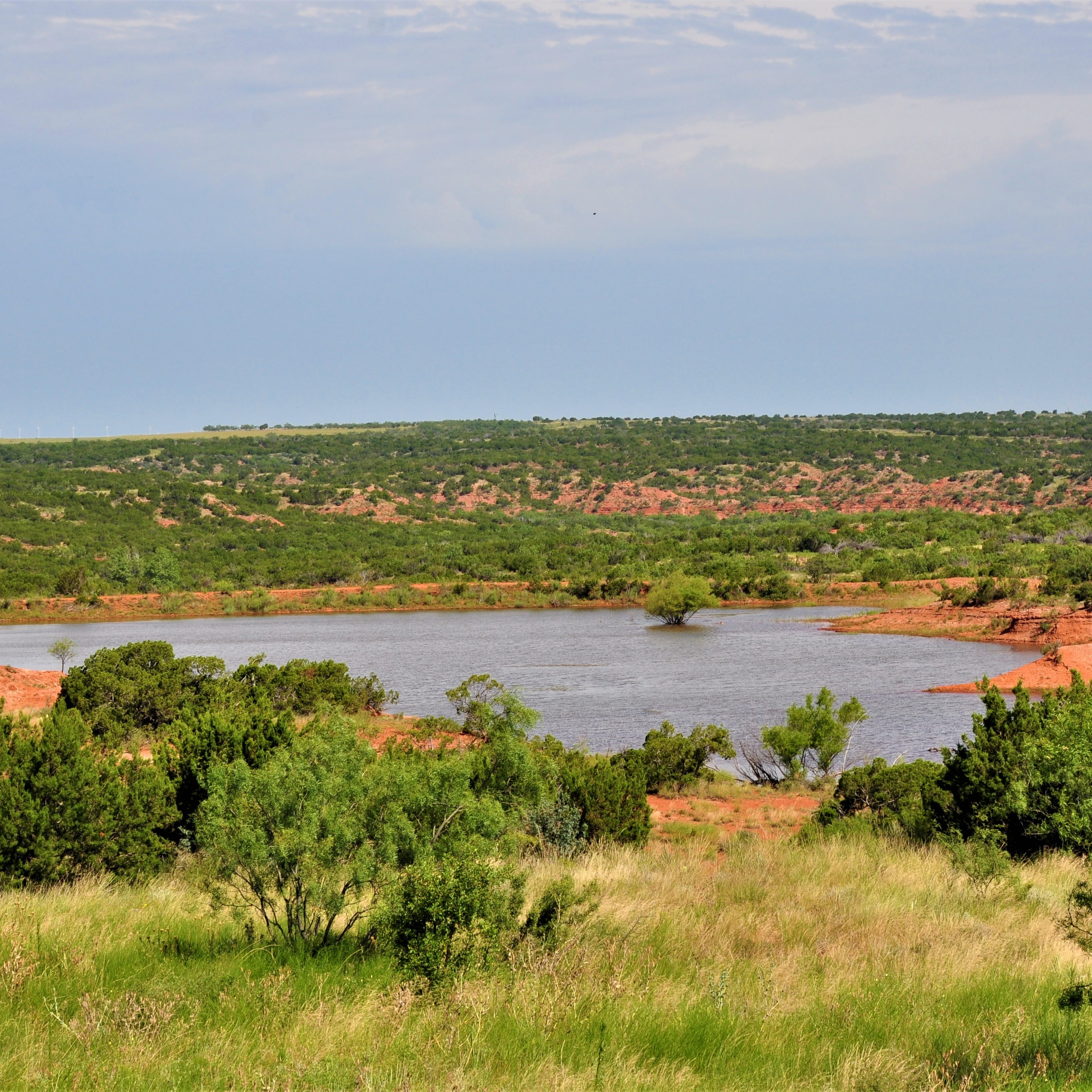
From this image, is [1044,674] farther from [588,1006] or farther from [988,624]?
[588,1006]

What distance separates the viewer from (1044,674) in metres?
30.1

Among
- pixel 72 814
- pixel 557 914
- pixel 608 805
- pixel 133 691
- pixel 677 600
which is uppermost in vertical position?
pixel 557 914

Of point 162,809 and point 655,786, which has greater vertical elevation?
point 162,809

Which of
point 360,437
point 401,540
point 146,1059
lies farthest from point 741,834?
point 360,437

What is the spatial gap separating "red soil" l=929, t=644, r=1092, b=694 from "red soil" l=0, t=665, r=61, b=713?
2196 centimetres

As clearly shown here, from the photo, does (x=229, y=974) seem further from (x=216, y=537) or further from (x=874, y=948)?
(x=216, y=537)

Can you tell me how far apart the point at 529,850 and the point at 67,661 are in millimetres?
28391

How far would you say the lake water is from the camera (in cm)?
2591

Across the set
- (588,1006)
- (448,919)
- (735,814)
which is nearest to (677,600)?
(735,814)

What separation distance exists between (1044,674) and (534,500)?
82741 mm

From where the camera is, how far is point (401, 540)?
8388 centimetres

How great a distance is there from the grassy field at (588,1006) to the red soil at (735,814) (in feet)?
21.7

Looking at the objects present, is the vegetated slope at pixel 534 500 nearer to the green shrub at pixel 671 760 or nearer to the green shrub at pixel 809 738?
the green shrub at pixel 809 738

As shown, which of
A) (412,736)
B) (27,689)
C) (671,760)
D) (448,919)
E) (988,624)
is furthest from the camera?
(988,624)
